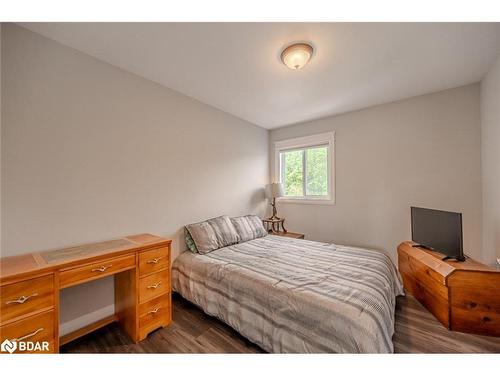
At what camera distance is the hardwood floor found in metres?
1.54

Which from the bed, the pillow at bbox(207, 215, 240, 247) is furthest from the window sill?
the pillow at bbox(207, 215, 240, 247)

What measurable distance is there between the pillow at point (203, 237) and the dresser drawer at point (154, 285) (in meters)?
0.56

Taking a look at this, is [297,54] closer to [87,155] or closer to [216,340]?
[87,155]

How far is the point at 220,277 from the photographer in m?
1.86

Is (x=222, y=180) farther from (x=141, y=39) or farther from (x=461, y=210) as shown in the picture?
(x=461, y=210)

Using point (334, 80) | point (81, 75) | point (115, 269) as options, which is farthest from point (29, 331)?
point (334, 80)

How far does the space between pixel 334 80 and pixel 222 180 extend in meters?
1.95

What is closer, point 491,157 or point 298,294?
point 298,294

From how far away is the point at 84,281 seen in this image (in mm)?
1359

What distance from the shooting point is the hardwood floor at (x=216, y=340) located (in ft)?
5.05

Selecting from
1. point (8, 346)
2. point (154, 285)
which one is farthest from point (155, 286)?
point (8, 346)

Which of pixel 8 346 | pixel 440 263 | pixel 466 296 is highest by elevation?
pixel 440 263

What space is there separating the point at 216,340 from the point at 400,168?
9.82 ft

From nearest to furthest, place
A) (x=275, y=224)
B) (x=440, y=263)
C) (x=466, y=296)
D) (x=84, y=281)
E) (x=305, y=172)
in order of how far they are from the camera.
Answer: (x=84, y=281) < (x=466, y=296) < (x=440, y=263) < (x=305, y=172) < (x=275, y=224)
